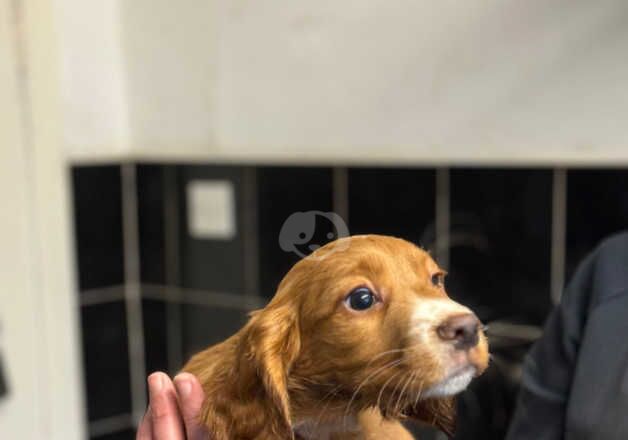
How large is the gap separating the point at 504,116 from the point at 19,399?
37.1 inches

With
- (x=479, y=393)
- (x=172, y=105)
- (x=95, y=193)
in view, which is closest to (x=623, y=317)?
(x=479, y=393)

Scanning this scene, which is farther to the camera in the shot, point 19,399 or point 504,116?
point 19,399

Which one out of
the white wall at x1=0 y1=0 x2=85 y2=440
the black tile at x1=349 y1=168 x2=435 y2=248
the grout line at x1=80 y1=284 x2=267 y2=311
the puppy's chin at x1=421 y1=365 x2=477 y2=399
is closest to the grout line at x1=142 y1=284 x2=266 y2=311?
the grout line at x1=80 y1=284 x2=267 y2=311

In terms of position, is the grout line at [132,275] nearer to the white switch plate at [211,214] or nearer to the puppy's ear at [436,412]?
the white switch plate at [211,214]

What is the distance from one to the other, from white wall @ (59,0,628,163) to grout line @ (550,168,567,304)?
0.11 feet

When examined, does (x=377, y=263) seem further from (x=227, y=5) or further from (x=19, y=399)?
(x=19, y=399)

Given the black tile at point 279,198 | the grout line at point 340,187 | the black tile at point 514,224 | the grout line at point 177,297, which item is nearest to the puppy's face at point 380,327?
the black tile at point 279,198

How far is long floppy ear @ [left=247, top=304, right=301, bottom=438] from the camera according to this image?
1.15ft

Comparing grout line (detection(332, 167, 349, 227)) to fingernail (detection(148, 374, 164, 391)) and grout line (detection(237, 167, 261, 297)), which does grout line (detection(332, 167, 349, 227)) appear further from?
fingernail (detection(148, 374, 164, 391))

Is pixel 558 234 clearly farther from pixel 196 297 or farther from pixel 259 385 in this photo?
pixel 259 385

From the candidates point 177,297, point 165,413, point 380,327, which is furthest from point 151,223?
point 380,327

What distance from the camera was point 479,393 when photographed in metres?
0.55

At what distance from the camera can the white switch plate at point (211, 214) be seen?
0.76 metres

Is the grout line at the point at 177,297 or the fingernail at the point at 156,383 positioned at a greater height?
the fingernail at the point at 156,383
